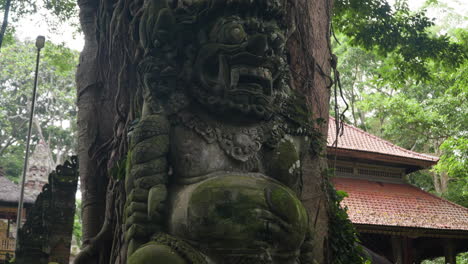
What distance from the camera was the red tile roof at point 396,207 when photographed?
31.3ft

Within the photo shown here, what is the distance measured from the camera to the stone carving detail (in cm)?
591

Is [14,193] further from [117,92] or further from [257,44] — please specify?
[257,44]

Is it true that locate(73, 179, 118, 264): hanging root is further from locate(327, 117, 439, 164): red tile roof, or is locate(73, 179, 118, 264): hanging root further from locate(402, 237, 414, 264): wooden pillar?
locate(402, 237, 414, 264): wooden pillar

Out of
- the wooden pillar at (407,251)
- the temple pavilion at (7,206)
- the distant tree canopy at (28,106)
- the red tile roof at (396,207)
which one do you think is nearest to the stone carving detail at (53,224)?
the red tile roof at (396,207)

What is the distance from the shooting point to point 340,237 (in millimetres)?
3783

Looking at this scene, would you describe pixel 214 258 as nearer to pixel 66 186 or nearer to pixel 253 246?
pixel 253 246

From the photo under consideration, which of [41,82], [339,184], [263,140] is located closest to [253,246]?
[263,140]

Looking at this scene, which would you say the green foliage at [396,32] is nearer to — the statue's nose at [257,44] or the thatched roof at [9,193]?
the statue's nose at [257,44]

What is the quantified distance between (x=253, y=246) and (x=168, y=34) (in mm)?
1439

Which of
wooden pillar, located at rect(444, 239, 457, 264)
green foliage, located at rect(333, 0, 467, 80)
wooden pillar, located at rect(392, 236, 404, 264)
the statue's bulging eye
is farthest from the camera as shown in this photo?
wooden pillar, located at rect(444, 239, 457, 264)

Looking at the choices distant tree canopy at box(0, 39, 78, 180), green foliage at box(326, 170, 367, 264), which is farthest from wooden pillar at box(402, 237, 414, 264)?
distant tree canopy at box(0, 39, 78, 180)

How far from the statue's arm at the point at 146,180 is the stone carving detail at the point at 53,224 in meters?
3.50

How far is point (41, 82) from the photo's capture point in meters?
25.0

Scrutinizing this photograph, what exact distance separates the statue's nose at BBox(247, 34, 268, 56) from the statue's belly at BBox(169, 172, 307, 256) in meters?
0.80
